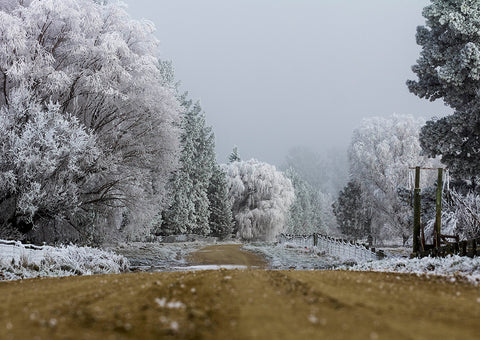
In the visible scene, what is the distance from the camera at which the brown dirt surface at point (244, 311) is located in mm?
3686

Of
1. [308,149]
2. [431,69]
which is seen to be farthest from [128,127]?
[308,149]

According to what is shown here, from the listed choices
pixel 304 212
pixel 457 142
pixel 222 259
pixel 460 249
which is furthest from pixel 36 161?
pixel 304 212

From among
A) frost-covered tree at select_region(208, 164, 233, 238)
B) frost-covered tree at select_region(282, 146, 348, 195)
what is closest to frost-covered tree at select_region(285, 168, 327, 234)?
frost-covered tree at select_region(208, 164, 233, 238)

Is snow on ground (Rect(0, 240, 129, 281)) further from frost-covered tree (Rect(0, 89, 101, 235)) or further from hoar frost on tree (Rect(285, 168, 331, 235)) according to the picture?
hoar frost on tree (Rect(285, 168, 331, 235))

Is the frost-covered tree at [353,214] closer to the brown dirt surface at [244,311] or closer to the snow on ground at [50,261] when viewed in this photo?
the snow on ground at [50,261]

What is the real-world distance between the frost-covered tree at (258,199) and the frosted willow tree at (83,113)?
2446 centimetres

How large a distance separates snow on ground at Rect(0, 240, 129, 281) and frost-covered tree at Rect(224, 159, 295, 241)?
30.9 meters

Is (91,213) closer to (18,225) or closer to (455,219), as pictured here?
(18,225)

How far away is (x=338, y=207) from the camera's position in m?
42.8

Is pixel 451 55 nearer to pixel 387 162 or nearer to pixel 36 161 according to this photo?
pixel 36 161

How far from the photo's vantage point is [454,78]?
18312mm

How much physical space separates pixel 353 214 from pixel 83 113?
1077 inches

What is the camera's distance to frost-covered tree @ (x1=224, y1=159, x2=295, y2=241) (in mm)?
48062

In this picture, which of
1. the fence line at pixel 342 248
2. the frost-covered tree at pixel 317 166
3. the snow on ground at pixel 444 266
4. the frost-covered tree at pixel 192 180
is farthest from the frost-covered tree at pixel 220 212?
the frost-covered tree at pixel 317 166
